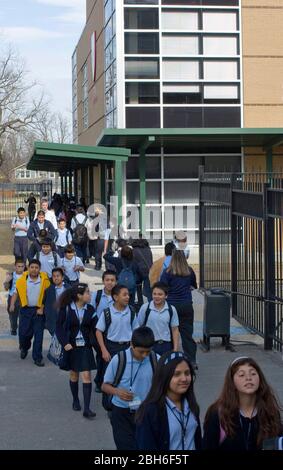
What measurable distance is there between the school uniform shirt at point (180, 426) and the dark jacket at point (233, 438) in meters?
0.17

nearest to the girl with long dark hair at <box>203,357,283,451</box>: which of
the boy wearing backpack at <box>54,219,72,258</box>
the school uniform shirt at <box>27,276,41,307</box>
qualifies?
the school uniform shirt at <box>27,276,41,307</box>

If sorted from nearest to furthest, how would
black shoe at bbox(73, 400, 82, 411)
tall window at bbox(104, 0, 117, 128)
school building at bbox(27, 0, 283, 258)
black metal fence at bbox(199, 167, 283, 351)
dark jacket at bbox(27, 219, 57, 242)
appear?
black shoe at bbox(73, 400, 82, 411) < black metal fence at bbox(199, 167, 283, 351) < dark jacket at bbox(27, 219, 57, 242) < school building at bbox(27, 0, 283, 258) < tall window at bbox(104, 0, 117, 128)

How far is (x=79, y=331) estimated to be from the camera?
8859 millimetres

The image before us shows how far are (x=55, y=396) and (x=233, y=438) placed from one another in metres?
5.45

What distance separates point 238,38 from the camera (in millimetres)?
24594

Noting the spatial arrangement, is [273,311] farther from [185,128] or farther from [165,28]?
[165,28]

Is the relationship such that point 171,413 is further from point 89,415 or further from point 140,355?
point 89,415

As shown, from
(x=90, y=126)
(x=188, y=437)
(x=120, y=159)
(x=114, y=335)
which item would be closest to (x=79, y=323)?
(x=114, y=335)

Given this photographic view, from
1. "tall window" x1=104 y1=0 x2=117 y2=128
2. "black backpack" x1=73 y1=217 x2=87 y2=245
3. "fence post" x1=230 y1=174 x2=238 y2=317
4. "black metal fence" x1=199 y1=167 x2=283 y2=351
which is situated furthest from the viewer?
→ "tall window" x1=104 y1=0 x2=117 y2=128

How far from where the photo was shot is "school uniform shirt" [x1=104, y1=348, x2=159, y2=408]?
630 centimetres

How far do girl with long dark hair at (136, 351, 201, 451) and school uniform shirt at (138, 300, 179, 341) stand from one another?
3.88m

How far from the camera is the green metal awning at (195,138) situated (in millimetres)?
22188

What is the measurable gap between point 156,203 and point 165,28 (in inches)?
209

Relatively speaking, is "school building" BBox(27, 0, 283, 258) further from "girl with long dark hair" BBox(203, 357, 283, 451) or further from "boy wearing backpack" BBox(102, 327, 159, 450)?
"girl with long dark hair" BBox(203, 357, 283, 451)
